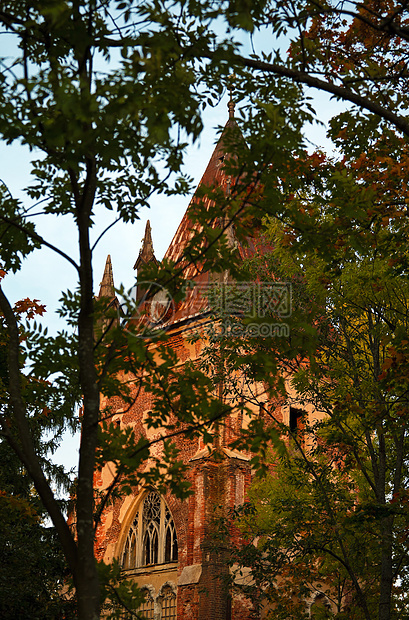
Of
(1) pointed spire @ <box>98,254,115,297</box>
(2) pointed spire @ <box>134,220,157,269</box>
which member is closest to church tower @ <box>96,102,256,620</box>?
(2) pointed spire @ <box>134,220,157,269</box>

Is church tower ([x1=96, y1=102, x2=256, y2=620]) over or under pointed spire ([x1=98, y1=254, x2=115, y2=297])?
under

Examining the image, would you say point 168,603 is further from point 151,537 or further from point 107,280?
point 107,280

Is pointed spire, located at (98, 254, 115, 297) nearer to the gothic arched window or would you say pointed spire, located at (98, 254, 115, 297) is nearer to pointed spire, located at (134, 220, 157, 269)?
pointed spire, located at (134, 220, 157, 269)

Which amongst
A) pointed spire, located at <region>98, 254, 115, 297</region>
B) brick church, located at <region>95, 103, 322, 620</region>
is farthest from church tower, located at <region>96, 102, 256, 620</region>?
pointed spire, located at <region>98, 254, 115, 297</region>

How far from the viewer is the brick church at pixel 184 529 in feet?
63.4

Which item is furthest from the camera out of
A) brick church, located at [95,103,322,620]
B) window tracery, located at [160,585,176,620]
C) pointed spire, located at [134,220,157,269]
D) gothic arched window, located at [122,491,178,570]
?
pointed spire, located at [134,220,157,269]

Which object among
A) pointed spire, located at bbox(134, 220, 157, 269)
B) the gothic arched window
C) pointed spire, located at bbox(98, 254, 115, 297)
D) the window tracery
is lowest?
the window tracery

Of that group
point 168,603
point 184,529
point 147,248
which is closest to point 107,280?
point 147,248

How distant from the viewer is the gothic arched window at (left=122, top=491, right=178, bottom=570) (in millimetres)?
21797

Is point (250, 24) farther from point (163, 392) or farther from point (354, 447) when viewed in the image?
point (354, 447)

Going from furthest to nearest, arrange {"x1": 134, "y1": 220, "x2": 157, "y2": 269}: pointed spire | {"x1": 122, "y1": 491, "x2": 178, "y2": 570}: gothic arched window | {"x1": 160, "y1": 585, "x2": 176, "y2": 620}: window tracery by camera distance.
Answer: {"x1": 134, "y1": 220, "x2": 157, "y2": 269}: pointed spire < {"x1": 122, "y1": 491, "x2": 178, "y2": 570}: gothic arched window < {"x1": 160, "y1": 585, "x2": 176, "y2": 620}: window tracery

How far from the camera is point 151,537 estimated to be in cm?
2255

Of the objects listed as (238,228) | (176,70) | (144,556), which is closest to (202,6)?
(176,70)

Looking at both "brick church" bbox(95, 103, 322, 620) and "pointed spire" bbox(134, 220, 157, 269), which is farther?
"pointed spire" bbox(134, 220, 157, 269)
